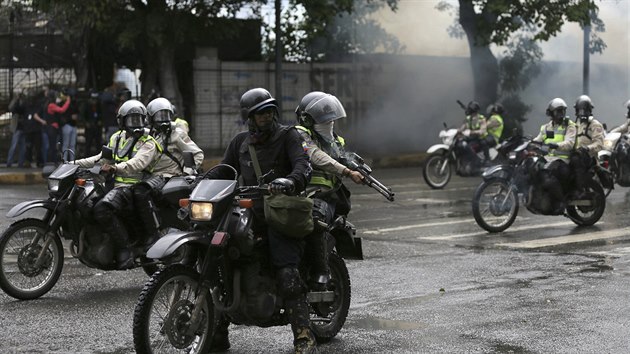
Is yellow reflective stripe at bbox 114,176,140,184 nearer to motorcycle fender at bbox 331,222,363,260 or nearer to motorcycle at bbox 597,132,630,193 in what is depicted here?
motorcycle fender at bbox 331,222,363,260

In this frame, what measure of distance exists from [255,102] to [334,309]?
1.50 metres

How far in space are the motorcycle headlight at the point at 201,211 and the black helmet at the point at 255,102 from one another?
68 cm

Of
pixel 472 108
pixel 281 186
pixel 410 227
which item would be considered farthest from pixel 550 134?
pixel 281 186

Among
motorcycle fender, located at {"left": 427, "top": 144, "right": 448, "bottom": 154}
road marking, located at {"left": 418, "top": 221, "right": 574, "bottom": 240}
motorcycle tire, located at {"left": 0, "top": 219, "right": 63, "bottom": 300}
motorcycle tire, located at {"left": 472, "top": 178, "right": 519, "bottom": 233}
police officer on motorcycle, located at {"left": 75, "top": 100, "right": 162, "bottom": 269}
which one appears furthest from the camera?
motorcycle fender, located at {"left": 427, "top": 144, "right": 448, "bottom": 154}

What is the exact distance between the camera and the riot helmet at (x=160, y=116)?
10031 mm

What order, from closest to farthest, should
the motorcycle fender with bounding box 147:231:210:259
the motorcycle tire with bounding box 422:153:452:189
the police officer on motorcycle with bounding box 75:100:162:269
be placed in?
the motorcycle fender with bounding box 147:231:210:259, the police officer on motorcycle with bounding box 75:100:162:269, the motorcycle tire with bounding box 422:153:452:189

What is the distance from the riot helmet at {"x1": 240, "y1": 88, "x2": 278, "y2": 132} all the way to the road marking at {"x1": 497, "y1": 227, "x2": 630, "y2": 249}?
223 inches

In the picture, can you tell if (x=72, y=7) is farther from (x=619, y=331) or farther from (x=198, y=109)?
(x=619, y=331)

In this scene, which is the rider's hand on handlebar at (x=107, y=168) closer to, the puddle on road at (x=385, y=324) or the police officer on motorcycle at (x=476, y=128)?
the puddle on road at (x=385, y=324)

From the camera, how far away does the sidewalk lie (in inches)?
806

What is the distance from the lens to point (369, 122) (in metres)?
29.0

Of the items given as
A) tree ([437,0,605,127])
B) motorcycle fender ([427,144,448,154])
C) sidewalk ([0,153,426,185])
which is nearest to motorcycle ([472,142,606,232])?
motorcycle fender ([427,144,448,154])

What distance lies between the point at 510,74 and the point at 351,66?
485cm

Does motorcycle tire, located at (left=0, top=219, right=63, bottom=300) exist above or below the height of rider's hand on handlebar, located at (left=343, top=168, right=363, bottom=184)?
below
